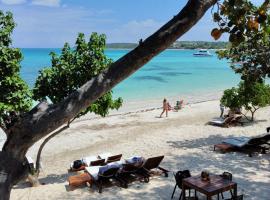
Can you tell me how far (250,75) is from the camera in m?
13.9

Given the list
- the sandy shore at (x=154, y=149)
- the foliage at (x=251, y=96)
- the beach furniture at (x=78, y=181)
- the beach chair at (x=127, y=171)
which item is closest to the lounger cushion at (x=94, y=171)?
the beach furniture at (x=78, y=181)

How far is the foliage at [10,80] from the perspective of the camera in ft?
35.7

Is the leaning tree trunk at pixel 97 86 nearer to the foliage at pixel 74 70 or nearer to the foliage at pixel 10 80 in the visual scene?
the foliage at pixel 10 80

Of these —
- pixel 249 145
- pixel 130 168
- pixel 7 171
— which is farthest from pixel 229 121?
pixel 7 171

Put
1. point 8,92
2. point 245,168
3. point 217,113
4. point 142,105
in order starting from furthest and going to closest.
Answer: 1. point 142,105
2. point 217,113
3. point 245,168
4. point 8,92

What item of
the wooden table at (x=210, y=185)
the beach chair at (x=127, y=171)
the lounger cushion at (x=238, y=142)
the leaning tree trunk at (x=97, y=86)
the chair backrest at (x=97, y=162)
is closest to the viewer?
the leaning tree trunk at (x=97, y=86)

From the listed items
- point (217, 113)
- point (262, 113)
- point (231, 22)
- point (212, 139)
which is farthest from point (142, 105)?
point (231, 22)

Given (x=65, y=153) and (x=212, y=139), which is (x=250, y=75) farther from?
(x=65, y=153)

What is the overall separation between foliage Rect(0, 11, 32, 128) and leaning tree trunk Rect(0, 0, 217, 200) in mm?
7864

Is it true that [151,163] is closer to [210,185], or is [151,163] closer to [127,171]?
[127,171]

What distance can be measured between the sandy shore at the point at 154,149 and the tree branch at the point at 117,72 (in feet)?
25.8

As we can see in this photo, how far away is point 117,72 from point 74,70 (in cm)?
929

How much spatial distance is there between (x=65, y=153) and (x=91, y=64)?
6959mm

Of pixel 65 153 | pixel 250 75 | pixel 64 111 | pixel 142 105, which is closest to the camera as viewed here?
pixel 64 111
